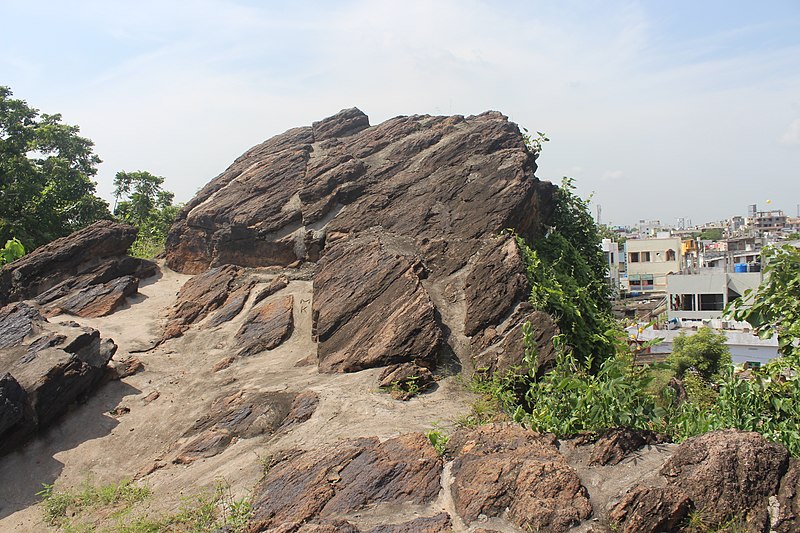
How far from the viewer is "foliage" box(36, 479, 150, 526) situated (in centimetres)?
637

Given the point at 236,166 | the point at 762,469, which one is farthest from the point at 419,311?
the point at 236,166

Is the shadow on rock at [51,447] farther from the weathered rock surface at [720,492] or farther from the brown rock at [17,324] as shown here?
the weathered rock surface at [720,492]

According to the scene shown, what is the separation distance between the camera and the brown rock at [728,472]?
4.31 m

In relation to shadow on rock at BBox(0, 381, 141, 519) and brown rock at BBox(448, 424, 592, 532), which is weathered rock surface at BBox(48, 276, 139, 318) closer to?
shadow on rock at BBox(0, 381, 141, 519)

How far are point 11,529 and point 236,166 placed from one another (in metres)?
9.72

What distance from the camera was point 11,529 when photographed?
6418mm

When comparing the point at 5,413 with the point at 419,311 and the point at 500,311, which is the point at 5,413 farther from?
the point at 500,311

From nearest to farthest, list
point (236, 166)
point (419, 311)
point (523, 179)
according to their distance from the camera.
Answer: point (419, 311) → point (523, 179) → point (236, 166)

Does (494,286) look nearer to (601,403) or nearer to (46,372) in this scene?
(601,403)

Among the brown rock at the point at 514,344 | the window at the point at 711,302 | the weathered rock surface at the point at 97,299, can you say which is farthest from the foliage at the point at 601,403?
the window at the point at 711,302

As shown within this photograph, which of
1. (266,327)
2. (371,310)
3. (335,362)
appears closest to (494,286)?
(371,310)

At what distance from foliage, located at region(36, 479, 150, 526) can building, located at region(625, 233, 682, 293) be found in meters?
46.7

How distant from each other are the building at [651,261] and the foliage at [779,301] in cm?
4441

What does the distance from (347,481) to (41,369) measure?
5.12 meters
